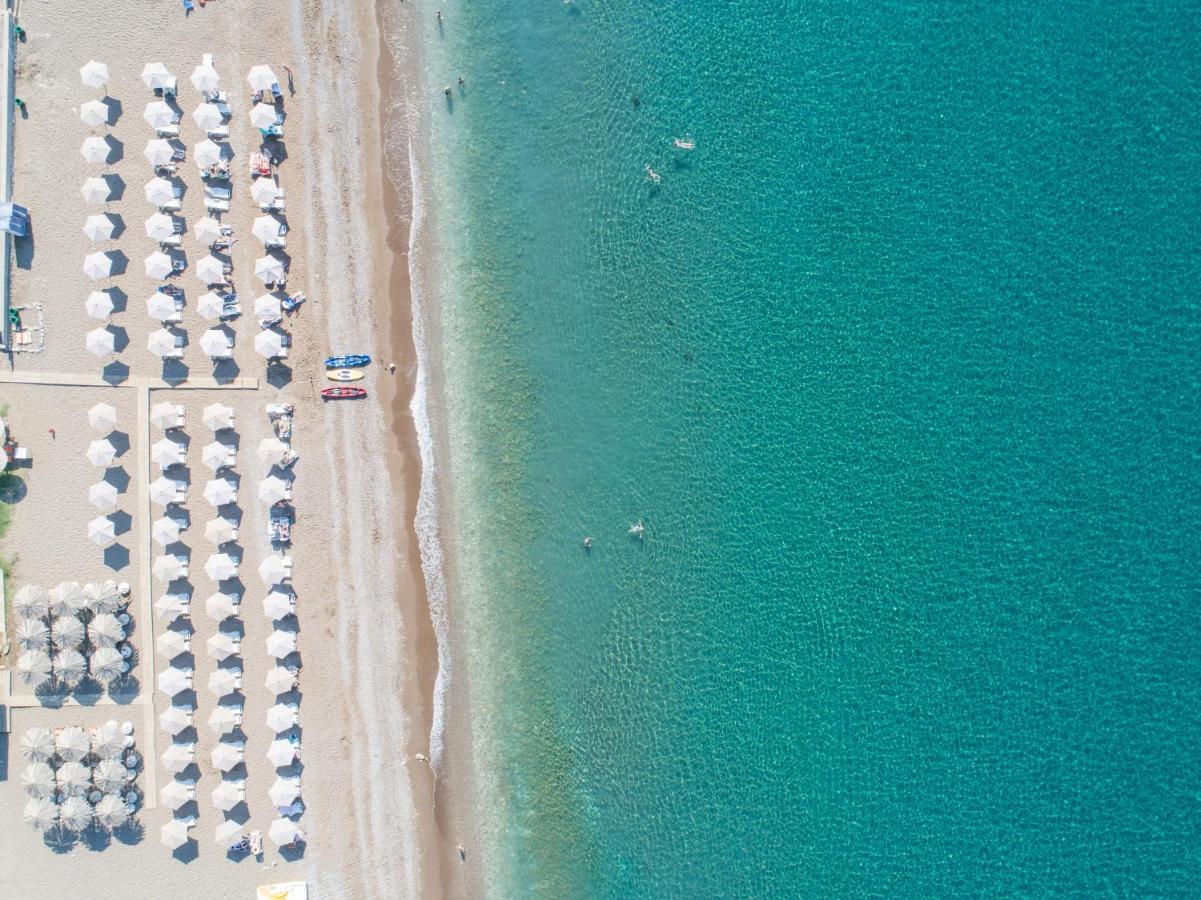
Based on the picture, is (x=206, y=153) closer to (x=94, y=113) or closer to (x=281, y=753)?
(x=94, y=113)

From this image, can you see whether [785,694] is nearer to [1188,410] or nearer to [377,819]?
[377,819]

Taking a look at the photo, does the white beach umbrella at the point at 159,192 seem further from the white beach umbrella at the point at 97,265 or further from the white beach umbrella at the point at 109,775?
the white beach umbrella at the point at 109,775

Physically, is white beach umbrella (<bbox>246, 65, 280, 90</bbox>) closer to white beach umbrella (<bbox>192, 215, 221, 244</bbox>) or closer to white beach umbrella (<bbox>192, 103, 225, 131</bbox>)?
white beach umbrella (<bbox>192, 103, 225, 131</bbox>)

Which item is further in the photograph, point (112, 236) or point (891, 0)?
point (891, 0)

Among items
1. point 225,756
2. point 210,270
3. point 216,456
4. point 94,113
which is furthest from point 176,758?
point 94,113

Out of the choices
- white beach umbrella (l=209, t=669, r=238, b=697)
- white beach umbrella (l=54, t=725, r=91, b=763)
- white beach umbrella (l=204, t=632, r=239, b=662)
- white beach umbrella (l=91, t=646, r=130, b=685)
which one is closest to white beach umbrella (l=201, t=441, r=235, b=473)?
white beach umbrella (l=204, t=632, r=239, b=662)

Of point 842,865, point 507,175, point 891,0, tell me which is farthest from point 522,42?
point 842,865
